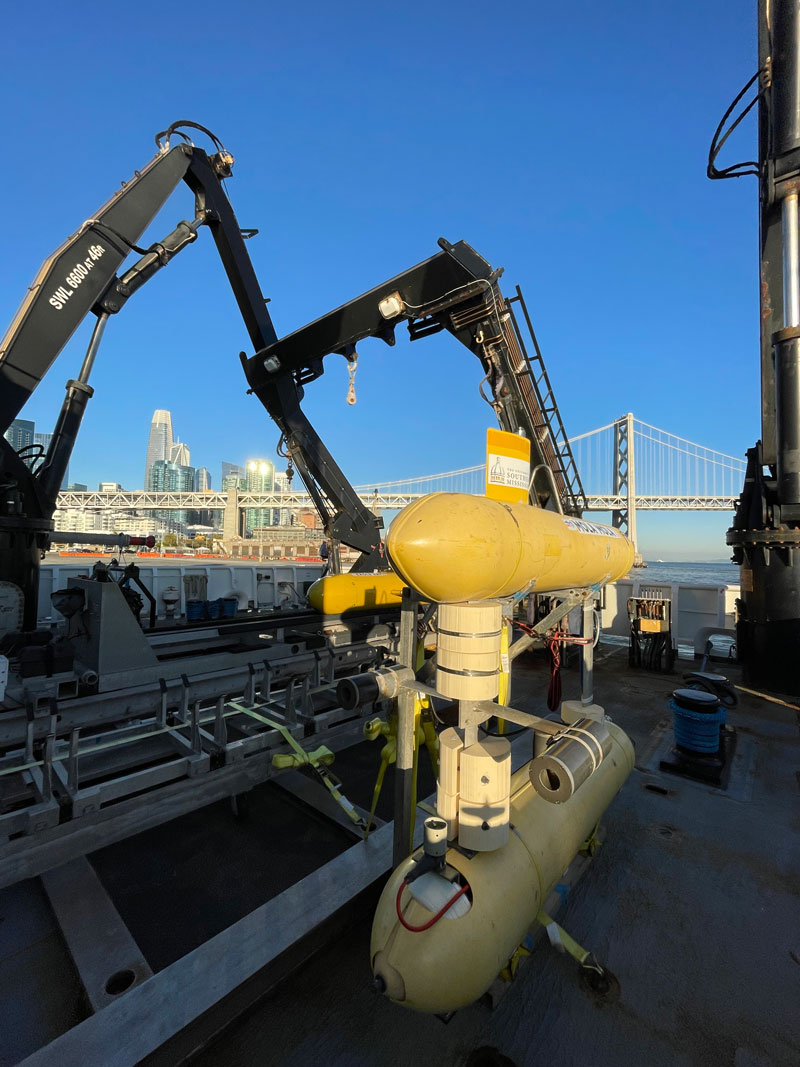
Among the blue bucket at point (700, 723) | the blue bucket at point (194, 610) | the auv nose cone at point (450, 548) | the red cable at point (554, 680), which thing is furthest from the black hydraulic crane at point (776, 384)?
the blue bucket at point (194, 610)

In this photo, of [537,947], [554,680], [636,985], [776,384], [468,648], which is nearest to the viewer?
[468,648]

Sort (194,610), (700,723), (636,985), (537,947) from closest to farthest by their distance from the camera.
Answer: (636,985)
(537,947)
(700,723)
(194,610)

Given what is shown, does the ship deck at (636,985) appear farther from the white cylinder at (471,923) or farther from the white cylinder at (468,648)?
the white cylinder at (468,648)

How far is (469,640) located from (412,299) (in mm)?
7010

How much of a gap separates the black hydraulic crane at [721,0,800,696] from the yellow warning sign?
7.62m

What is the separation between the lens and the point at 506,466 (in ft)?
11.7

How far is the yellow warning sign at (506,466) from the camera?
11.4 ft

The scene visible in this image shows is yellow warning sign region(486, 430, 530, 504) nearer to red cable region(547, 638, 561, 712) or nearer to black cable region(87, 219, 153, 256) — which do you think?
red cable region(547, 638, 561, 712)

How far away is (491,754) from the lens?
265 cm

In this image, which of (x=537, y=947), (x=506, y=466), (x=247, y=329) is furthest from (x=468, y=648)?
(x=247, y=329)

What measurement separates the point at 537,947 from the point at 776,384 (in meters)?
9.90

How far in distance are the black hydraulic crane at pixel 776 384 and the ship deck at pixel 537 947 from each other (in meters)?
4.80

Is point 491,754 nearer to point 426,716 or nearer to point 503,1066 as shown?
point 426,716

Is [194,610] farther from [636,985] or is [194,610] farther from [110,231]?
[636,985]
